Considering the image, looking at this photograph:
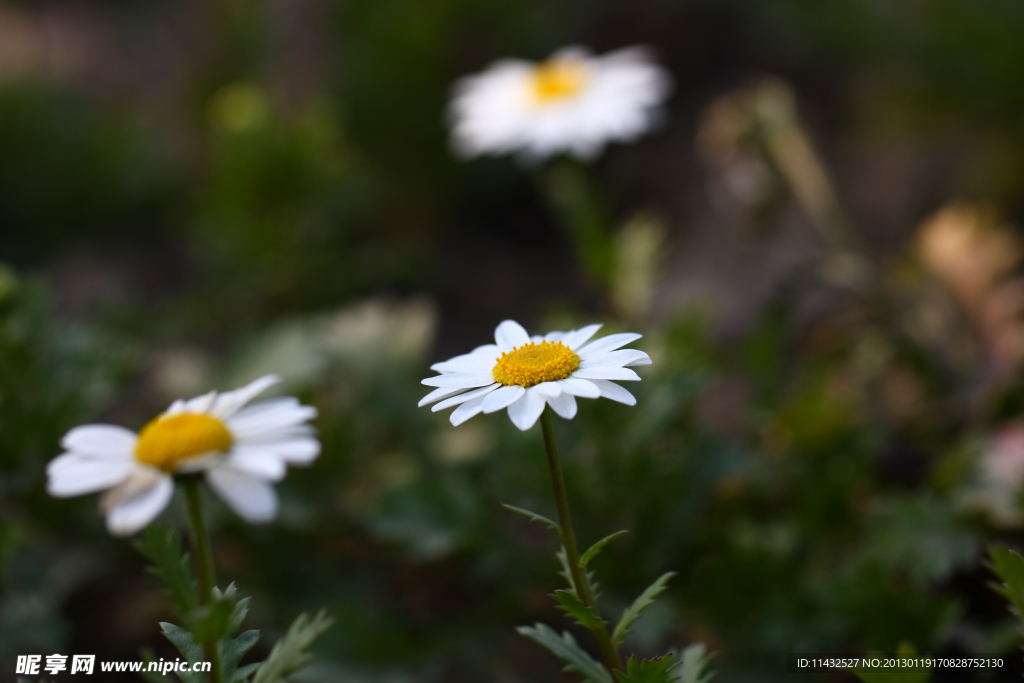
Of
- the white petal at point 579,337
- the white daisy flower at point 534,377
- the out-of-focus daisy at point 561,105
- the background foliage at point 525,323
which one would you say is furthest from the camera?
Result: the out-of-focus daisy at point 561,105

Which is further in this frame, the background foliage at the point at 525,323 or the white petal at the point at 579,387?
the background foliage at the point at 525,323

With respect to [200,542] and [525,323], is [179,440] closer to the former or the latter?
[200,542]

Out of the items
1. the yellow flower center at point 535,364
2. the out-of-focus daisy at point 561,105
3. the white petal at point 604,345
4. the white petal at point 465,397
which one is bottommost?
the white petal at point 465,397

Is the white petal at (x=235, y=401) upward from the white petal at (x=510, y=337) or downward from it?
downward

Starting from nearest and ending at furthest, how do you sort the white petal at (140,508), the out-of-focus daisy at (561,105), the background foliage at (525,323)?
the white petal at (140,508) → the background foliage at (525,323) → the out-of-focus daisy at (561,105)

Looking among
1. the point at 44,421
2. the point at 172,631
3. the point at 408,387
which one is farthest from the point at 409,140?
the point at 172,631

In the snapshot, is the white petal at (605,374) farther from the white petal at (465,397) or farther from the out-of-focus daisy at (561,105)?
the out-of-focus daisy at (561,105)

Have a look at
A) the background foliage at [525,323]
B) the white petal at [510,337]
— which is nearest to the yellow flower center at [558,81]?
the background foliage at [525,323]
